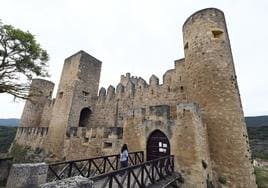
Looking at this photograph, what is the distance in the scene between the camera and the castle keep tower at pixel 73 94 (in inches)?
481

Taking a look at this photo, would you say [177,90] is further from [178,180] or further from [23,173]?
[23,173]

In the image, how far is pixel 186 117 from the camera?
5.96 meters

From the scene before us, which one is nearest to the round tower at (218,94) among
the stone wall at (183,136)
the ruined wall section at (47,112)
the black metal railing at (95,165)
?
the stone wall at (183,136)

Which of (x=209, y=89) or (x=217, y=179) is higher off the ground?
(x=209, y=89)

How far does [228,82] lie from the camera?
23.2ft

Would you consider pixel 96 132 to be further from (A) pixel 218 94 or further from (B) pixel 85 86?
(A) pixel 218 94

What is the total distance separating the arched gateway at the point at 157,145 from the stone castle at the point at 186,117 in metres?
0.04

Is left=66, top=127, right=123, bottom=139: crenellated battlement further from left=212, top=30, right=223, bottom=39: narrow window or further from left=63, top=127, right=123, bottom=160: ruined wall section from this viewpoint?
left=212, top=30, right=223, bottom=39: narrow window

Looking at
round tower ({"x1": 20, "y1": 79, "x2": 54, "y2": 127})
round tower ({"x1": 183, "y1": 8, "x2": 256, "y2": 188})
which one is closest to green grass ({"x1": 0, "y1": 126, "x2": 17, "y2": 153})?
round tower ({"x1": 20, "y1": 79, "x2": 54, "y2": 127})

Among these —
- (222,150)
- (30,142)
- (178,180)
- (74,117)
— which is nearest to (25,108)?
(30,142)

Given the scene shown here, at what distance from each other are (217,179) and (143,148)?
329cm

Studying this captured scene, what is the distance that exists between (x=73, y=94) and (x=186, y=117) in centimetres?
986

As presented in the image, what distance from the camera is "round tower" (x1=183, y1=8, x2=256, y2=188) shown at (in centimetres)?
611

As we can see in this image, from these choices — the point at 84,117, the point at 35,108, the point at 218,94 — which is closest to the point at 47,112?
the point at 35,108
